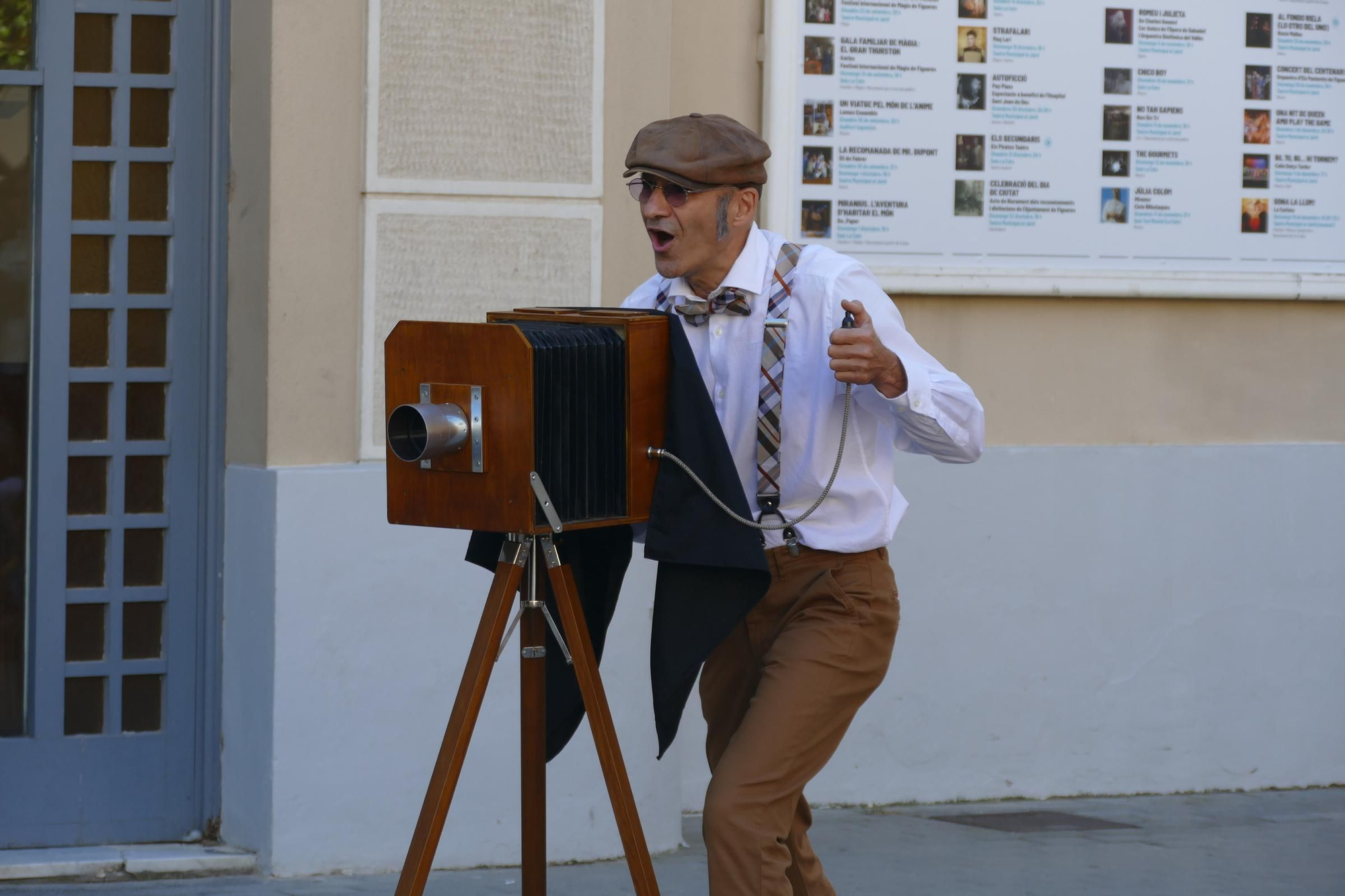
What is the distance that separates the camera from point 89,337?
17.0ft

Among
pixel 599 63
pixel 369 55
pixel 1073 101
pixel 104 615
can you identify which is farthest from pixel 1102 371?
pixel 104 615

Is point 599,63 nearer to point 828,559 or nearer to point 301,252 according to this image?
point 301,252

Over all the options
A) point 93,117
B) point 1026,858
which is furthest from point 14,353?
point 1026,858

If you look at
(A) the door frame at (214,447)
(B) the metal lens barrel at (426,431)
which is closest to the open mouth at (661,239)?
(B) the metal lens barrel at (426,431)

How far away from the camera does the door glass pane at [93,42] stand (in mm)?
5145

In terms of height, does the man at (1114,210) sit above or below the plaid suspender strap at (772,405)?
above

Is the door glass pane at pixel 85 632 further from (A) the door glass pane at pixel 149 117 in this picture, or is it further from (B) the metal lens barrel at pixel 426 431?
(B) the metal lens barrel at pixel 426 431

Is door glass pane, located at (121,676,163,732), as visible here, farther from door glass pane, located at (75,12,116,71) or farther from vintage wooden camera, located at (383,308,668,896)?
vintage wooden camera, located at (383,308,668,896)

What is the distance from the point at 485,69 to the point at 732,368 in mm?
1925

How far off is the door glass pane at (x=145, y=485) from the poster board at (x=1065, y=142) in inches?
82.8

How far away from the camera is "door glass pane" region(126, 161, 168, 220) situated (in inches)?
205

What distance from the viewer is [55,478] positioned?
5125 millimetres

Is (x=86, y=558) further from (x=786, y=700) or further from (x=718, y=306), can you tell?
(x=786, y=700)

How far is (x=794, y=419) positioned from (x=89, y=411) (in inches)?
101
